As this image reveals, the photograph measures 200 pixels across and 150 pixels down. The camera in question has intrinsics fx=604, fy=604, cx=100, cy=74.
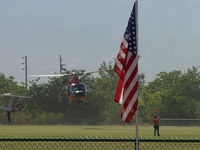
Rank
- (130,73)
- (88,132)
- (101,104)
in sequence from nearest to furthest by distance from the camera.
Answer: (130,73)
(88,132)
(101,104)

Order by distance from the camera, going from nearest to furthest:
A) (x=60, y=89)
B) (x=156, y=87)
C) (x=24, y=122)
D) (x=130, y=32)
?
(x=130, y=32), (x=24, y=122), (x=60, y=89), (x=156, y=87)

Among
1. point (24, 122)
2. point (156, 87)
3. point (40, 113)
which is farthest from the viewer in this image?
point (156, 87)

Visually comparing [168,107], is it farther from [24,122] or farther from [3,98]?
[3,98]

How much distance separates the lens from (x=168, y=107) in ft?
299

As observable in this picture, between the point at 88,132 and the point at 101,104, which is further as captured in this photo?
the point at 101,104

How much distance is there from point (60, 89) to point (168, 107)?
20.0 metres

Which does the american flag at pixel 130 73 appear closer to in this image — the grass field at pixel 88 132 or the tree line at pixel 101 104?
the grass field at pixel 88 132

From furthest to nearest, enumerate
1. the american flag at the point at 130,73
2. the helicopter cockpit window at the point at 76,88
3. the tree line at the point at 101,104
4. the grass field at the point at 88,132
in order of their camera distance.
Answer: the tree line at the point at 101,104, the helicopter cockpit window at the point at 76,88, the grass field at the point at 88,132, the american flag at the point at 130,73

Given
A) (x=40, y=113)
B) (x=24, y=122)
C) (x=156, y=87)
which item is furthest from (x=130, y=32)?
(x=156, y=87)

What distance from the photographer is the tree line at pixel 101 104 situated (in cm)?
9000

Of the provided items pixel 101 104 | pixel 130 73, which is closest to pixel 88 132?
pixel 130 73

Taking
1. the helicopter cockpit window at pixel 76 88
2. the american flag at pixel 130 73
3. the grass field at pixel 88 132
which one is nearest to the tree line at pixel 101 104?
the helicopter cockpit window at pixel 76 88

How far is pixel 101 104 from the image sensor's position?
10162 centimetres

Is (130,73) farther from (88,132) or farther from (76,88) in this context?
(76,88)
